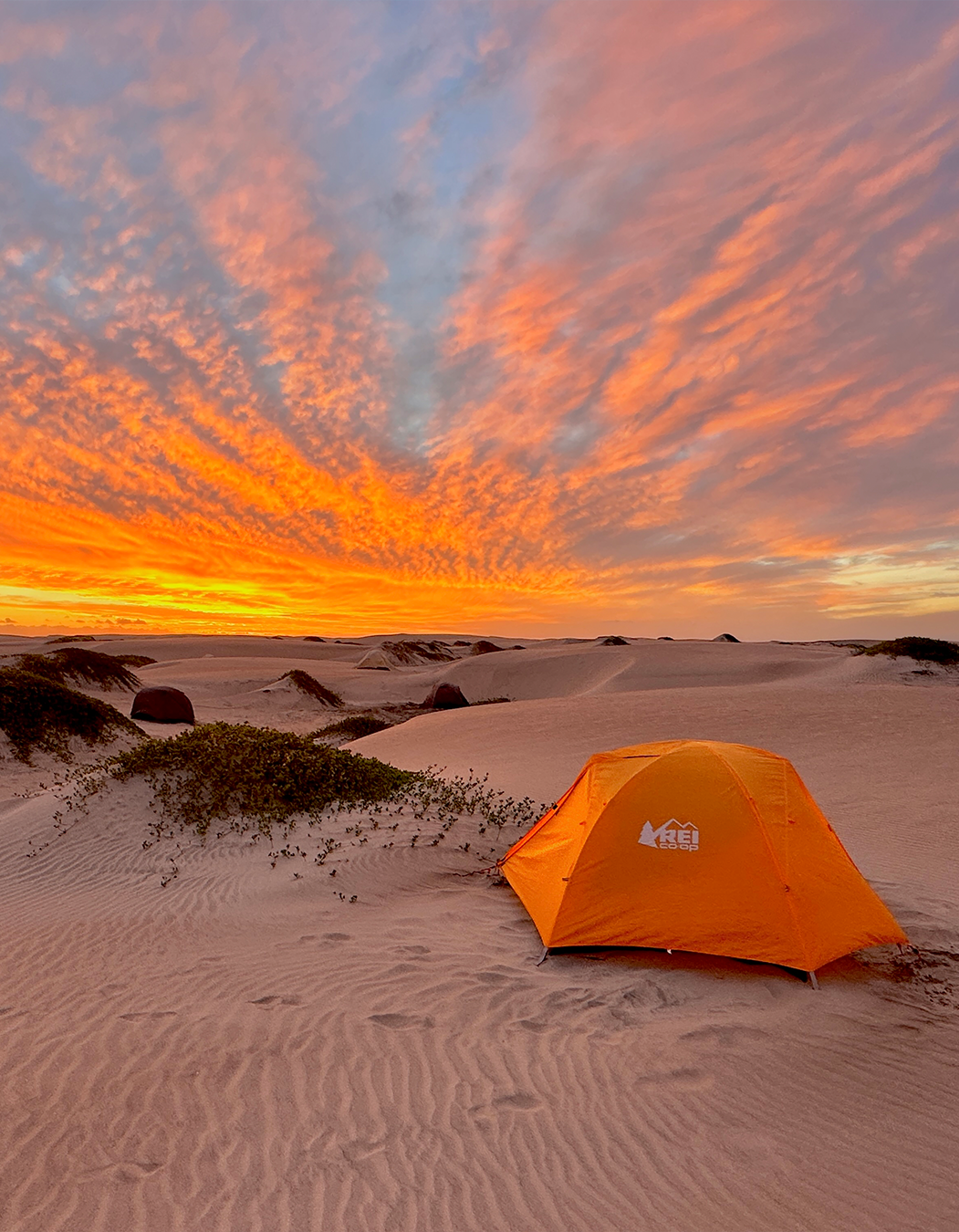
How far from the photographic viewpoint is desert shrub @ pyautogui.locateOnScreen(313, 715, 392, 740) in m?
24.8

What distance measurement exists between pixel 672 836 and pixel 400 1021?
2.95 m

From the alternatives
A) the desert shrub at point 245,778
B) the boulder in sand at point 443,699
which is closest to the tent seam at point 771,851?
the desert shrub at point 245,778

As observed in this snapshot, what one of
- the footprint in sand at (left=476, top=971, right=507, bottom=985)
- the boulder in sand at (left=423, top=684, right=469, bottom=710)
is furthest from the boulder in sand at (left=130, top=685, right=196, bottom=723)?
the footprint in sand at (left=476, top=971, right=507, bottom=985)

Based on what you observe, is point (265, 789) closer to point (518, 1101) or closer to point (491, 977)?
point (491, 977)

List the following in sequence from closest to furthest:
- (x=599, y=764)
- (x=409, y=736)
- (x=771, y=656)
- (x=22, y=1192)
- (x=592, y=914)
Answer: (x=22, y=1192)
(x=592, y=914)
(x=599, y=764)
(x=409, y=736)
(x=771, y=656)

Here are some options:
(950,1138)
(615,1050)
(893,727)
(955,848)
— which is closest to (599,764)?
(615,1050)

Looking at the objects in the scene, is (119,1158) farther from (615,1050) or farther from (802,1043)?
(802,1043)

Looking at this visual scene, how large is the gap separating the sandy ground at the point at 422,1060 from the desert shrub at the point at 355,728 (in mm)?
14728

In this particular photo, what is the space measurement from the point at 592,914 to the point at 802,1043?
201cm

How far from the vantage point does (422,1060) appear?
482 cm

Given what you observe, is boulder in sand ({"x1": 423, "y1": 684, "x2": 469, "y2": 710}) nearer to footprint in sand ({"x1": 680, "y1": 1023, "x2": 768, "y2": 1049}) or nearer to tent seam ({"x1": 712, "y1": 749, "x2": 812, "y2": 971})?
tent seam ({"x1": 712, "y1": 749, "x2": 812, "y2": 971})

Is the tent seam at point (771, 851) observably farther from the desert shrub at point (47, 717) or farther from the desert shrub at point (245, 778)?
the desert shrub at point (47, 717)

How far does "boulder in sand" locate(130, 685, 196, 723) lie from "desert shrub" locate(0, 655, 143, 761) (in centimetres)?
487

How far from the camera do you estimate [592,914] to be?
21.5 feet
